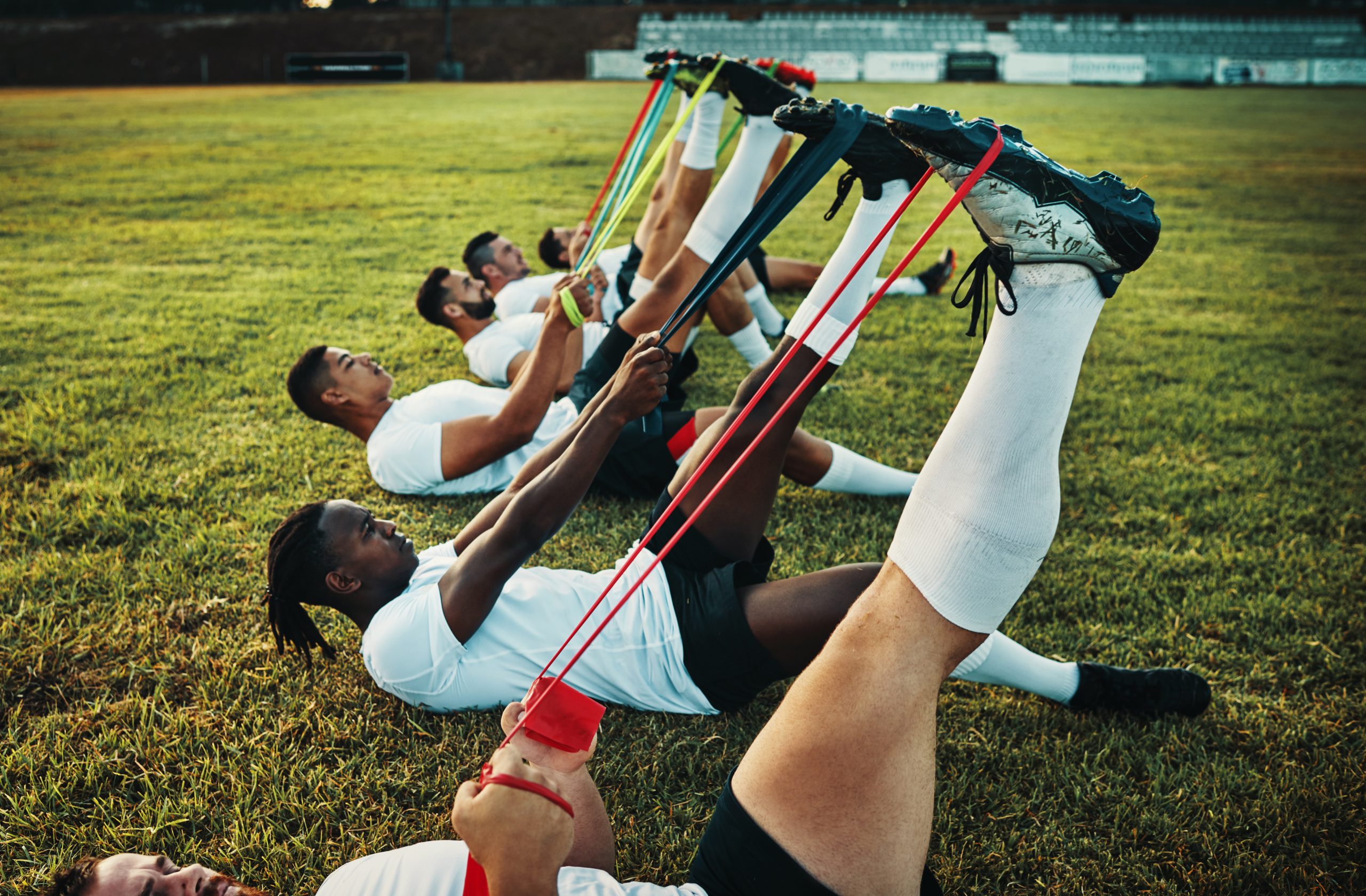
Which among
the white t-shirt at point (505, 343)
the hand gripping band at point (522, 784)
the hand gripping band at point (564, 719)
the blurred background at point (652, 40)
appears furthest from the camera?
the blurred background at point (652, 40)

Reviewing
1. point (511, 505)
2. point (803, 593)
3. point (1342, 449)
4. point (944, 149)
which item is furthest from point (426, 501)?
point (1342, 449)

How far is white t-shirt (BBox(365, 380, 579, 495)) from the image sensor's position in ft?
11.5

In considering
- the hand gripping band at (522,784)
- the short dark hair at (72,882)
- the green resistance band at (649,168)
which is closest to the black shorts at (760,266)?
the green resistance band at (649,168)

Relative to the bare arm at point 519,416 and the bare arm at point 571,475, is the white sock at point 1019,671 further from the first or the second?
the bare arm at point 519,416

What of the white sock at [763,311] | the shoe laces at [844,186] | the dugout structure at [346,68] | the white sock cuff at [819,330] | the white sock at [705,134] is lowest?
the white sock at [763,311]

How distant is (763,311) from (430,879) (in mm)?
4415

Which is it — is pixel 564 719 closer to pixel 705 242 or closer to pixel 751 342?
pixel 705 242

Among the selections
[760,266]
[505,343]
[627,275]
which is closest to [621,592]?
[505,343]

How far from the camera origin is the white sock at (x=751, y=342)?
4652 millimetres

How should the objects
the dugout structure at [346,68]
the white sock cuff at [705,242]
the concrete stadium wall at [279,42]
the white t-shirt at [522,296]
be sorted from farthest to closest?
the concrete stadium wall at [279,42] → the dugout structure at [346,68] → the white t-shirt at [522,296] → the white sock cuff at [705,242]

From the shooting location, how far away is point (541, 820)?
131 cm

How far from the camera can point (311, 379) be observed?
140 inches

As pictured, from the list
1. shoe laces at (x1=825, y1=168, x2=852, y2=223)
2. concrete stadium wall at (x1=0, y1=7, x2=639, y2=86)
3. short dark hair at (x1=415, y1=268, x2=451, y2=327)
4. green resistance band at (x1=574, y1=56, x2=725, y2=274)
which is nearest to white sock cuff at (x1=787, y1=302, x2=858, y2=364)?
shoe laces at (x1=825, y1=168, x2=852, y2=223)

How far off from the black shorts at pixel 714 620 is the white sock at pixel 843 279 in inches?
23.6
